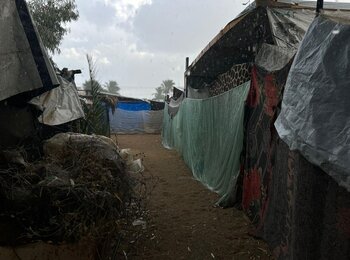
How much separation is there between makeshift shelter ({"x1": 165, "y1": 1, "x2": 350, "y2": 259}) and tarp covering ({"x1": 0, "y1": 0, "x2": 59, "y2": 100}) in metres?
2.15

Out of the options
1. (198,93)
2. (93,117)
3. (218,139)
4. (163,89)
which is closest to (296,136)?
(218,139)

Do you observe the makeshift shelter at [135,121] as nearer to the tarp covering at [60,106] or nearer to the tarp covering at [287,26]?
the tarp covering at [60,106]

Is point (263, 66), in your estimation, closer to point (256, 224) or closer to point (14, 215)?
point (256, 224)

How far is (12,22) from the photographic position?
9.75 feet

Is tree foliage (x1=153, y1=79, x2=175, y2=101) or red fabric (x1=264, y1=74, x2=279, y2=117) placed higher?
red fabric (x1=264, y1=74, x2=279, y2=117)

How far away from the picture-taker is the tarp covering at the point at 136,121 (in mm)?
21650

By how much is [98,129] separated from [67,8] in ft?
27.8

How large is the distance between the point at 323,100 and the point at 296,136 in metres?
0.33

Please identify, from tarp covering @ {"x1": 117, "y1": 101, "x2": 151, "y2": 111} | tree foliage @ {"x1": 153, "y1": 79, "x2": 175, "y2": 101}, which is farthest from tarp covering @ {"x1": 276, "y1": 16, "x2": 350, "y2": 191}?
tree foliage @ {"x1": 153, "y1": 79, "x2": 175, "y2": 101}

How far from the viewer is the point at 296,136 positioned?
2.49 metres

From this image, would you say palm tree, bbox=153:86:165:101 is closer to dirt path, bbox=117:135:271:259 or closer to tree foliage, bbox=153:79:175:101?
tree foliage, bbox=153:79:175:101

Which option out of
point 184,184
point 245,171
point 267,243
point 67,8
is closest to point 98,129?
point 184,184

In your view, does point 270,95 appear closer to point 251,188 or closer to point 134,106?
point 251,188

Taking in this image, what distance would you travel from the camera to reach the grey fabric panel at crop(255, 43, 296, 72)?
366 cm
